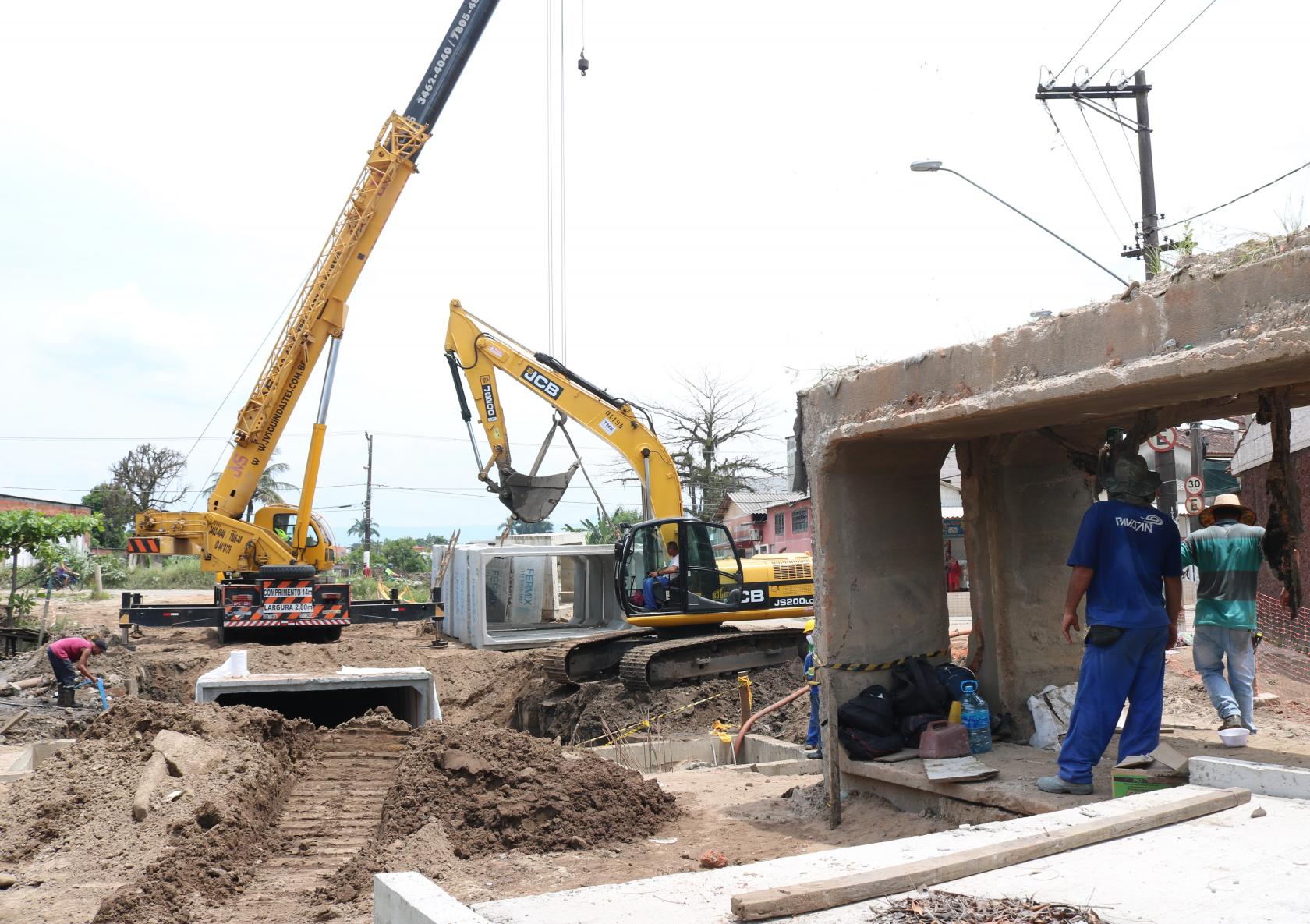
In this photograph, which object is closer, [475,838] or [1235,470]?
[475,838]

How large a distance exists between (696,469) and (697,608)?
92.0ft

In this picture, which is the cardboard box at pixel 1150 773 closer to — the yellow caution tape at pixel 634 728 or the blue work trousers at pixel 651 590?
the yellow caution tape at pixel 634 728

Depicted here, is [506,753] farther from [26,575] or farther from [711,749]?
[26,575]

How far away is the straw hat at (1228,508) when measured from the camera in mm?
7414

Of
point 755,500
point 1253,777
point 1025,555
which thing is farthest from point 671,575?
point 755,500

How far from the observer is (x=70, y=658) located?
528 inches

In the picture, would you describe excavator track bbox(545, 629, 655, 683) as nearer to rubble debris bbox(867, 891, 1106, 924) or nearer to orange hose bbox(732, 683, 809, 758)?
orange hose bbox(732, 683, 809, 758)

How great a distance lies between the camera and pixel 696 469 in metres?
42.4

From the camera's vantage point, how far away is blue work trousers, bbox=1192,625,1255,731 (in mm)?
7215

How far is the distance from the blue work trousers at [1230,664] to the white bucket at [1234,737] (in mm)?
1033

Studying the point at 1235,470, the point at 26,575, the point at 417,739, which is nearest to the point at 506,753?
the point at 417,739

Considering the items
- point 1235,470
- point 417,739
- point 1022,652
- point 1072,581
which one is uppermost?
point 1235,470

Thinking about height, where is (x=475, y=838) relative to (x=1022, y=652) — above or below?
below

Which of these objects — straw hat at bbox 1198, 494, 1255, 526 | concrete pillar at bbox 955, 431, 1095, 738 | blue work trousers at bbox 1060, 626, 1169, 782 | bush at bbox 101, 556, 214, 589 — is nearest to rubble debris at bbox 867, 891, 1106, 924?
blue work trousers at bbox 1060, 626, 1169, 782
